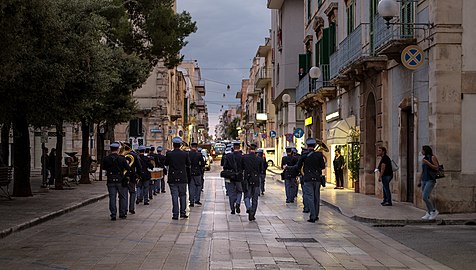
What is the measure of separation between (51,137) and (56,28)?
125 feet

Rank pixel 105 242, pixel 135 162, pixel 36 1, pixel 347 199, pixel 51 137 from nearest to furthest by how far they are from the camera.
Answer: pixel 105 242, pixel 36 1, pixel 135 162, pixel 347 199, pixel 51 137

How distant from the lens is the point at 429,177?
17453 mm

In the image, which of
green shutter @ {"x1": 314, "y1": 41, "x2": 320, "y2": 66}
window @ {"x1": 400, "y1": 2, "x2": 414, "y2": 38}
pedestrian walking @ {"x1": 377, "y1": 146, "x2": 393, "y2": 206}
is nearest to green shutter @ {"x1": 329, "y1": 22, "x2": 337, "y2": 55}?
green shutter @ {"x1": 314, "y1": 41, "x2": 320, "y2": 66}

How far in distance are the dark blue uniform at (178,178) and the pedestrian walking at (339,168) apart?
14.0 metres

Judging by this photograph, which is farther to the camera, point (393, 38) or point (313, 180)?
point (393, 38)

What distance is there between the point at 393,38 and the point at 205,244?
9867mm

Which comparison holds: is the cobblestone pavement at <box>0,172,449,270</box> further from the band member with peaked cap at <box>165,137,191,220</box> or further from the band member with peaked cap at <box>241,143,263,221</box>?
the band member with peaked cap at <box>241,143,263,221</box>

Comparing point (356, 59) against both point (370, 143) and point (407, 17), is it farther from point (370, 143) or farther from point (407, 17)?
point (407, 17)

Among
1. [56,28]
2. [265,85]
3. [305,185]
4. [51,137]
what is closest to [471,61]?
[305,185]

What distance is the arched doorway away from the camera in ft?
89.7

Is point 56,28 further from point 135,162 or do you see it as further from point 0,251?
point 0,251

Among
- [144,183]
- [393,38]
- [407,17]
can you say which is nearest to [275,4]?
[144,183]

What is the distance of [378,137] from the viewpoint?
2556cm

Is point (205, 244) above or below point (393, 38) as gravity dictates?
below
